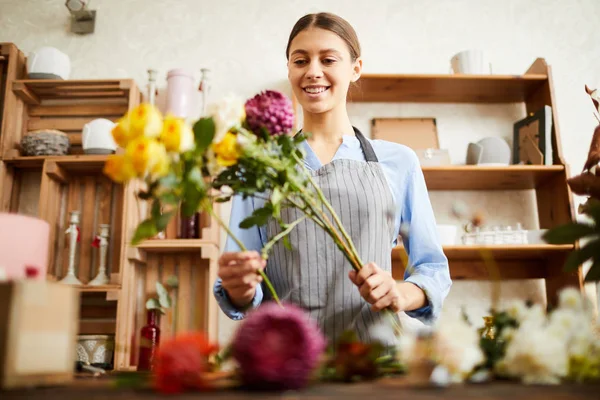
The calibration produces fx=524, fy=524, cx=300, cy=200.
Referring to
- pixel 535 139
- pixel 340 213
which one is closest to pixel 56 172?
pixel 340 213

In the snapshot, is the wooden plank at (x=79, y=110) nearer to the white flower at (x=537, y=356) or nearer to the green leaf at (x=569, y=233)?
the green leaf at (x=569, y=233)

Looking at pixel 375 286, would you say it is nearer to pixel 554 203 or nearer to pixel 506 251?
pixel 506 251

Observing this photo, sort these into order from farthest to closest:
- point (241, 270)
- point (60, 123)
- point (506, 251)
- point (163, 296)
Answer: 1. point (60, 123)
2. point (163, 296)
3. point (506, 251)
4. point (241, 270)

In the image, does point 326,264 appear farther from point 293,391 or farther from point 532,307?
point 293,391

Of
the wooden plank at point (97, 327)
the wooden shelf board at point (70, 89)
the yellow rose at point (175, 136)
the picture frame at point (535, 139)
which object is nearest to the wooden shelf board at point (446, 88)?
the picture frame at point (535, 139)

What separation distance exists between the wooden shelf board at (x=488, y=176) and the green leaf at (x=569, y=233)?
1.85m

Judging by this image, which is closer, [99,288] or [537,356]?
[537,356]

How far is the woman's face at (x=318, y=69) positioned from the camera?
1354 millimetres

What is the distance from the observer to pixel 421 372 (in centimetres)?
59

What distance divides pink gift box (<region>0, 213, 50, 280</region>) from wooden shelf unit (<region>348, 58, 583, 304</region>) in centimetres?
208

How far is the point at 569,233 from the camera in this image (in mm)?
767

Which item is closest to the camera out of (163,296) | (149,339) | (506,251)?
(149,339)

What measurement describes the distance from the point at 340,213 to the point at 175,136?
2.47ft

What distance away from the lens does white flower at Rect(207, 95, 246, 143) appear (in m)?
0.72
